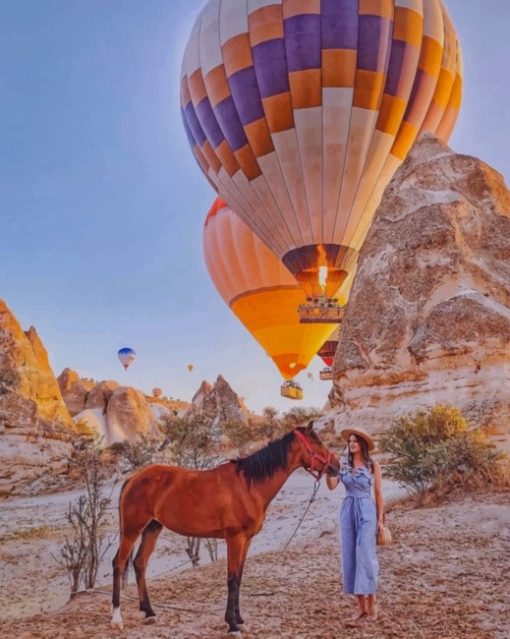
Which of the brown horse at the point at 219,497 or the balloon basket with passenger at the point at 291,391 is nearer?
Result: the brown horse at the point at 219,497

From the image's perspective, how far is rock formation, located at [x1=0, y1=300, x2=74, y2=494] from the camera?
16906 millimetres

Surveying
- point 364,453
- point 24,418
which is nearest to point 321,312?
point 24,418

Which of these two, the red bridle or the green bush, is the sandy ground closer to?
the green bush

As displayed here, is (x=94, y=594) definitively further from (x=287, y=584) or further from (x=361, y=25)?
(x=361, y=25)

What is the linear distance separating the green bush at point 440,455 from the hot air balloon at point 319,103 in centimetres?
1273

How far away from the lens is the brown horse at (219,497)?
12.9 feet

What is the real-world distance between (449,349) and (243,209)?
42.9ft

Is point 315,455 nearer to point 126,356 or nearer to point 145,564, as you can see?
point 145,564

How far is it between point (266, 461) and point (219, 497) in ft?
1.25

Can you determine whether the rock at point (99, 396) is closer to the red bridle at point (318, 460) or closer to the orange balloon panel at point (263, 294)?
the orange balloon panel at point (263, 294)

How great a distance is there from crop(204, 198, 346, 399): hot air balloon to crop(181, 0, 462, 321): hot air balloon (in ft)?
21.1

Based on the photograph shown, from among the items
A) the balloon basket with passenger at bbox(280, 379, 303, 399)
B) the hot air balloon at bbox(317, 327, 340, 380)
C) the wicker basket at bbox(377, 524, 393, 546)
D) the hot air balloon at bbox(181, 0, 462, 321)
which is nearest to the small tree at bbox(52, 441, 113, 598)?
the wicker basket at bbox(377, 524, 393, 546)

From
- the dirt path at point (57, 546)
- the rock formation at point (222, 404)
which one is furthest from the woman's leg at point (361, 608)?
the rock formation at point (222, 404)

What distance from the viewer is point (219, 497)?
3.99 m
